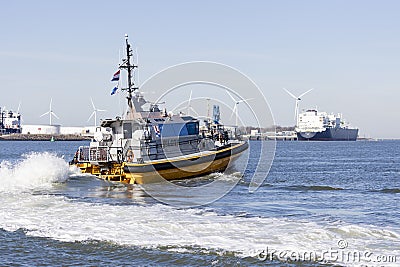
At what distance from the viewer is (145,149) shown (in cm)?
2695

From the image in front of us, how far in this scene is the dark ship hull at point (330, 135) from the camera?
7026 inches

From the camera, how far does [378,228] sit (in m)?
15.0

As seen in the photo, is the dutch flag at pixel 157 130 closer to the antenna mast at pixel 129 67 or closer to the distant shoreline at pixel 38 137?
the antenna mast at pixel 129 67

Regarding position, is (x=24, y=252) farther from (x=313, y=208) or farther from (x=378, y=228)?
(x=313, y=208)

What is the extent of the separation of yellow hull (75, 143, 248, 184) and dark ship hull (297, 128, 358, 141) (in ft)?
502

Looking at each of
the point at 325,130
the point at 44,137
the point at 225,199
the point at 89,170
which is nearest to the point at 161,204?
the point at 225,199

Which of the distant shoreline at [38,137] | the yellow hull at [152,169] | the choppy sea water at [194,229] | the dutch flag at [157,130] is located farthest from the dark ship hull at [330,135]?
the choppy sea water at [194,229]

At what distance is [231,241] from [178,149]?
1640cm

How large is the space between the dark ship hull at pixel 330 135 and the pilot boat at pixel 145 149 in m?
152

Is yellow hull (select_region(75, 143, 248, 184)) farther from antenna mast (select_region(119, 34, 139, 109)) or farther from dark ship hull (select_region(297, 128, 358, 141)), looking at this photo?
dark ship hull (select_region(297, 128, 358, 141))

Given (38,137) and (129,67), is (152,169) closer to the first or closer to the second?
(129,67)

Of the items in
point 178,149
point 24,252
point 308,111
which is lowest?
point 24,252

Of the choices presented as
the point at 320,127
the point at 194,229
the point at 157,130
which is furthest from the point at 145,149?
the point at 320,127

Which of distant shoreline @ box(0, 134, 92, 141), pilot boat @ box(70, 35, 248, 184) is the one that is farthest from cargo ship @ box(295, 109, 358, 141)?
pilot boat @ box(70, 35, 248, 184)
